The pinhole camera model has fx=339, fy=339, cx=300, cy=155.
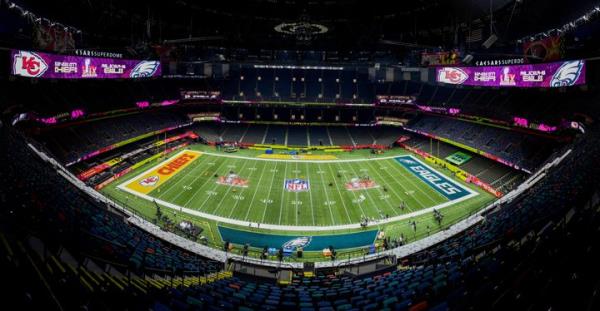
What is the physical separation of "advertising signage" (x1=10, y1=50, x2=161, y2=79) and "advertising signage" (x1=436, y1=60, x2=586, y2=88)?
4420 cm

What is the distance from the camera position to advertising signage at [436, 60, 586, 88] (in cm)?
2970

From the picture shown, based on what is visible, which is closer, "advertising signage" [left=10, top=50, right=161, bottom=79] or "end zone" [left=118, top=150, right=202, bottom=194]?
"advertising signage" [left=10, top=50, right=161, bottom=79]

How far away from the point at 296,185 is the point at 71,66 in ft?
87.6

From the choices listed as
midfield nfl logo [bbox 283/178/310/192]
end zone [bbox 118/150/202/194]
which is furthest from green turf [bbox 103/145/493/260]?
end zone [bbox 118/150/202/194]

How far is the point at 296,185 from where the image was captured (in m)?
35.4

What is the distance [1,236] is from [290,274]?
13285 mm

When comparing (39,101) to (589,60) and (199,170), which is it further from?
(589,60)

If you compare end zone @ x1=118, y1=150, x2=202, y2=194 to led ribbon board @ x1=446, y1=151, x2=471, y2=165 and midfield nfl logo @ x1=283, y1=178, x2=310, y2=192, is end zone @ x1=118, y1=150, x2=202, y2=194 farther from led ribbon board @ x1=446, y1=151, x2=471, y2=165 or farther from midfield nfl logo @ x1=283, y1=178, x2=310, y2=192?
led ribbon board @ x1=446, y1=151, x2=471, y2=165

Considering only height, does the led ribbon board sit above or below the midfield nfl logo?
above

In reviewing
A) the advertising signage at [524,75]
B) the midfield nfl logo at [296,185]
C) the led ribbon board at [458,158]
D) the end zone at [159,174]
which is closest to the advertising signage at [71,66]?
the end zone at [159,174]

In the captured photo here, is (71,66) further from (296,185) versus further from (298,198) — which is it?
(298,198)

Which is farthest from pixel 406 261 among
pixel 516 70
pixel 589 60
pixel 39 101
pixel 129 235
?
pixel 39 101

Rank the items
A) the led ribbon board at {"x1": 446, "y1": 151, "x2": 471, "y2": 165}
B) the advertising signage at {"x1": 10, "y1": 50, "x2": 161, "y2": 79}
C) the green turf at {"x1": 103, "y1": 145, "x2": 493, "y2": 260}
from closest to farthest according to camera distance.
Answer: the green turf at {"x1": 103, "y1": 145, "x2": 493, "y2": 260} → the advertising signage at {"x1": 10, "y1": 50, "x2": 161, "y2": 79} → the led ribbon board at {"x1": 446, "y1": 151, "x2": 471, "y2": 165}

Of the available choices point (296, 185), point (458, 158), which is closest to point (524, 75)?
point (458, 158)
